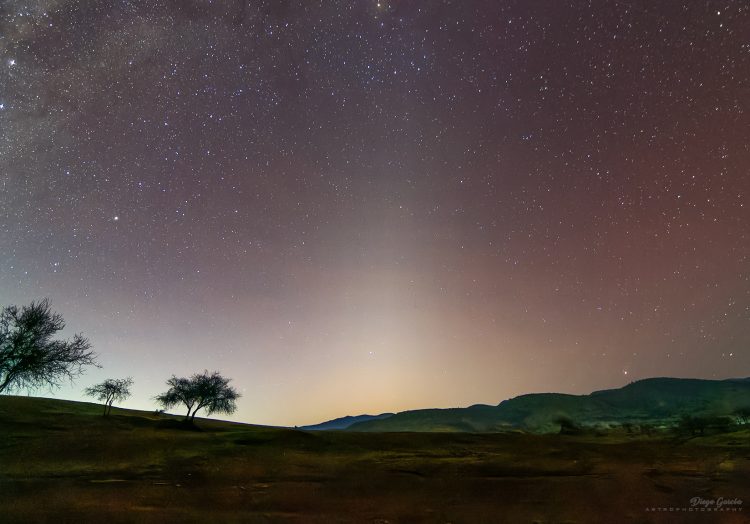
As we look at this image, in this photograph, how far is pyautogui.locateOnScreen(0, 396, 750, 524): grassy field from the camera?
14.4 metres

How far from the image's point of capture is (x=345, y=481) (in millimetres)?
19828

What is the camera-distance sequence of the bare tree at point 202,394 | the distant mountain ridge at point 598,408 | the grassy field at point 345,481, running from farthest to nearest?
the distant mountain ridge at point 598,408
the bare tree at point 202,394
the grassy field at point 345,481

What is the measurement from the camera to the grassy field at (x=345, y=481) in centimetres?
1441

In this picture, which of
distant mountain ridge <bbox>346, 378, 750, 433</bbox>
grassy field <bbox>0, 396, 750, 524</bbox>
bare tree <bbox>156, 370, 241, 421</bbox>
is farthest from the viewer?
distant mountain ridge <bbox>346, 378, 750, 433</bbox>

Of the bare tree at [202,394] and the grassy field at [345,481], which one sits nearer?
the grassy field at [345,481]

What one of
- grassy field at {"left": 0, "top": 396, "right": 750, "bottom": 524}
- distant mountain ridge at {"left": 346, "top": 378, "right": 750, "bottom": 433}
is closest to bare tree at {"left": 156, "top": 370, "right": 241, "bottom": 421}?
grassy field at {"left": 0, "top": 396, "right": 750, "bottom": 524}

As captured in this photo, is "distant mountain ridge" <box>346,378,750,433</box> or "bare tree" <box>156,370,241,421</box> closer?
"bare tree" <box>156,370,241,421</box>

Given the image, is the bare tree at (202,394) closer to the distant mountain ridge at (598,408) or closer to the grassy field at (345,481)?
the grassy field at (345,481)

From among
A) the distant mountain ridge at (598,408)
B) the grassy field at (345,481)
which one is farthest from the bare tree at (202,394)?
the distant mountain ridge at (598,408)

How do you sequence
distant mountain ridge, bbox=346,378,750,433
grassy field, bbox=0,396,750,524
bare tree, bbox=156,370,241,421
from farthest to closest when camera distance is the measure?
distant mountain ridge, bbox=346,378,750,433, bare tree, bbox=156,370,241,421, grassy field, bbox=0,396,750,524

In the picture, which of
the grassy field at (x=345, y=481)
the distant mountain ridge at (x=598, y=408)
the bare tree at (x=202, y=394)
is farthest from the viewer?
the distant mountain ridge at (x=598, y=408)

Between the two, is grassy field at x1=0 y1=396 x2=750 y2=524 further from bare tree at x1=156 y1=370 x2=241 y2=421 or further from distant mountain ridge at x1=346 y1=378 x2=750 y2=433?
distant mountain ridge at x1=346 y1=378 x2=750 y2=433

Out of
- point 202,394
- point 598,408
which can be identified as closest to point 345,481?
Answer: point 202,394

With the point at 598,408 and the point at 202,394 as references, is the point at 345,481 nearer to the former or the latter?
the point at 202,394
